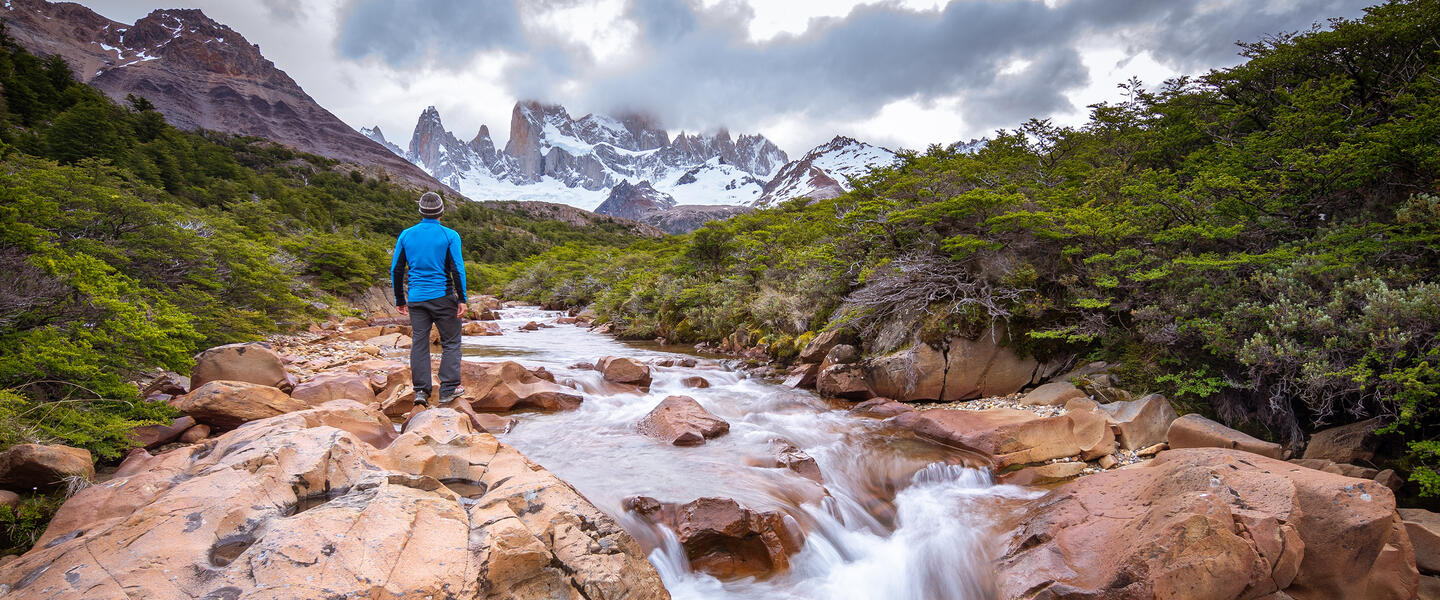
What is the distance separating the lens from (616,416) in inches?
313

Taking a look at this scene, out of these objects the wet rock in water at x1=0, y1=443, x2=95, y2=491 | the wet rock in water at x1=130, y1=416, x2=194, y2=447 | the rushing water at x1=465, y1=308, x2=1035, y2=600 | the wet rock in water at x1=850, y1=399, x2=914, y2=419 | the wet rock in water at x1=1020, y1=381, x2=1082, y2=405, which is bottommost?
the rushing water at x1=465, y1=308, x2=1035, y2=600

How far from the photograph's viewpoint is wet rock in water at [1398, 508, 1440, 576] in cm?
370

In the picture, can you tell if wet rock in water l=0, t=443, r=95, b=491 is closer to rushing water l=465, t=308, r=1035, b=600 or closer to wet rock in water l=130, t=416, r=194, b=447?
wet rock in water l=130, t=416, r=194, b=447

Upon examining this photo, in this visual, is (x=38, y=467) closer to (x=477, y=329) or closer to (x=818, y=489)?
(x=818, y=489)

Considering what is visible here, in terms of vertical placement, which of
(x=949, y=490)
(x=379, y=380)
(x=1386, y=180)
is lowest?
(x=949, y=490)

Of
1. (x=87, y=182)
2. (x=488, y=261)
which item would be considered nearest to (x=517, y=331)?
(x=87, y=182)

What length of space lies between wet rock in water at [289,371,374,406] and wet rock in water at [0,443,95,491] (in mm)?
2511

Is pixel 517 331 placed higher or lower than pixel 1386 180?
lower

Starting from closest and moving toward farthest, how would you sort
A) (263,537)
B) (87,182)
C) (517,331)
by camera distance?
(263,537) < (87,182) < (517,331)

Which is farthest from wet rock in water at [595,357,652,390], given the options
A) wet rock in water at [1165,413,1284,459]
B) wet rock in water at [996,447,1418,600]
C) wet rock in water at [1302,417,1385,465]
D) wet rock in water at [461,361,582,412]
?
wet rock in water at [1302,417,1385,465]

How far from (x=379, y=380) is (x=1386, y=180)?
12725 mm

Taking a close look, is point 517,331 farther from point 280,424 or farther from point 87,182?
point 280,424

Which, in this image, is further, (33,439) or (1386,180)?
(1386,180)

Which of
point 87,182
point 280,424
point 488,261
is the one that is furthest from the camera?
point 488,261
